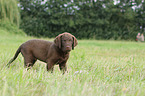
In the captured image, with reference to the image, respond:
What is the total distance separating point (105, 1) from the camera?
32312mm

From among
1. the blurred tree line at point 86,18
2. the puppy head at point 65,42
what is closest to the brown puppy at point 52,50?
the puppy head at point 65,42

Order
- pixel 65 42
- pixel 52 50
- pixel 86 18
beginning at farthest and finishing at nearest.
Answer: pixel 86 18 < pixel 52 50 < pixel 65 42

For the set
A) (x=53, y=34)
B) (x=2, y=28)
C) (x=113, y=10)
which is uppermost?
(x=113, y=10)

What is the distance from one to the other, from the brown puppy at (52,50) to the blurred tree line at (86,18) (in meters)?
26.5

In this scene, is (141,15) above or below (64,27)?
above

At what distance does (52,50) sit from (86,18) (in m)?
28.8

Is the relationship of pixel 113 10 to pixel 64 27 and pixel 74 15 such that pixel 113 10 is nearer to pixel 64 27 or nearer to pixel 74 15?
pixel 74 15

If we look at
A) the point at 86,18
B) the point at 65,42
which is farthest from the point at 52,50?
the point at 86,18

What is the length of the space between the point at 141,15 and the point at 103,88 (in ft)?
104

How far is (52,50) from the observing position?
11.9 ft

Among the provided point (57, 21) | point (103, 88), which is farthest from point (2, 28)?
point (103, 88)

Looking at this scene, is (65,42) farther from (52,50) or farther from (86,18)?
(86,18)

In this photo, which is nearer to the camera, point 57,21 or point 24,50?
point 24,50

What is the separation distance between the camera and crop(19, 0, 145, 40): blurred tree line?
30.2m
